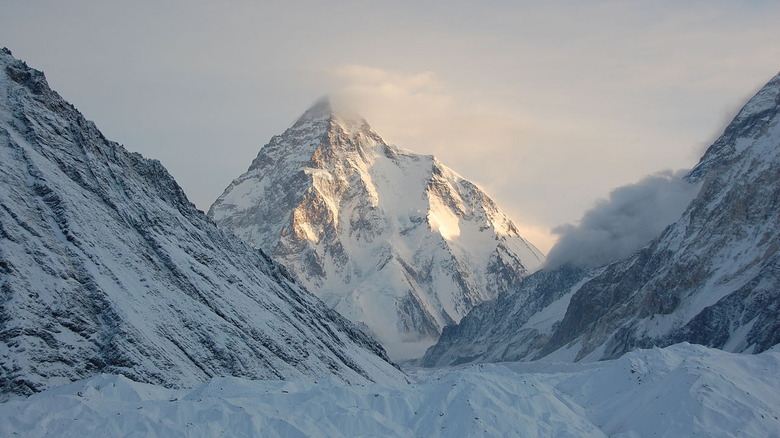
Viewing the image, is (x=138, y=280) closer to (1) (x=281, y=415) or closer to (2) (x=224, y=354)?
(2) (x=224, y=354)

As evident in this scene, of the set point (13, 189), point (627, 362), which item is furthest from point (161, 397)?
point (627, 362)

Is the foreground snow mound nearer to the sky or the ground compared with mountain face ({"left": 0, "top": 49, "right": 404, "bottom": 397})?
nearer to the ground

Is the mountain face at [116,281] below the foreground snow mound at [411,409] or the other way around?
the other way around

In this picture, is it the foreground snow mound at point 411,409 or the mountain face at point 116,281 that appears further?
the mountain face at point 116,281

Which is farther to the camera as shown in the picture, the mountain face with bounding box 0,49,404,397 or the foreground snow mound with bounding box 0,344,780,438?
the mountain face with bounding box 0,49,404,397
